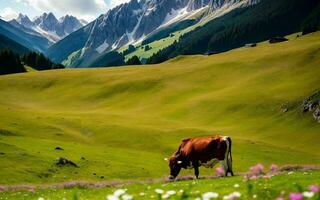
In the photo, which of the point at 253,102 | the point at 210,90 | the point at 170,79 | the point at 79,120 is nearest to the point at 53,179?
the point at 79,120

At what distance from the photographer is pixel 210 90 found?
11069 cm

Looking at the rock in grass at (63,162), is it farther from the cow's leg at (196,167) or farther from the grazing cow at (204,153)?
the cow's leg at (196,167)

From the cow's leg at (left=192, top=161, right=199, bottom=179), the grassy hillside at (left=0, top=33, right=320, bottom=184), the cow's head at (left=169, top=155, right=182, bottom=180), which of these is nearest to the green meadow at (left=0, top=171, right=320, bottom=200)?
the cow's head at (left=169, top=155, right=182, bottom=180)

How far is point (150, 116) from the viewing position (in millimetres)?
92875

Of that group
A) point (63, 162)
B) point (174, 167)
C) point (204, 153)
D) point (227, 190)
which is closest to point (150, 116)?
point (63, 162)

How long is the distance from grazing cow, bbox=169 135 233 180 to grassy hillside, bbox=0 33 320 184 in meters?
13.9

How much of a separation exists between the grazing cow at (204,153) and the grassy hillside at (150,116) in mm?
13938

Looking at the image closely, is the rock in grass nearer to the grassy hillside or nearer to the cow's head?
the grassy hillside

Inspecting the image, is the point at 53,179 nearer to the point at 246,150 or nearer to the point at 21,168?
the point at 21,168

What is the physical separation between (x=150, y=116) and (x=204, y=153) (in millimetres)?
62581

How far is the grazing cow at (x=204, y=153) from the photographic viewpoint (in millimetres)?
29828

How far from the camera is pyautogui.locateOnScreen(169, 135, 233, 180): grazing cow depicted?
29828 mm

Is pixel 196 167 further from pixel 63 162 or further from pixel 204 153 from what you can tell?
pixel 63 162

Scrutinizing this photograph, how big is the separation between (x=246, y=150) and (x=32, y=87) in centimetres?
8600
